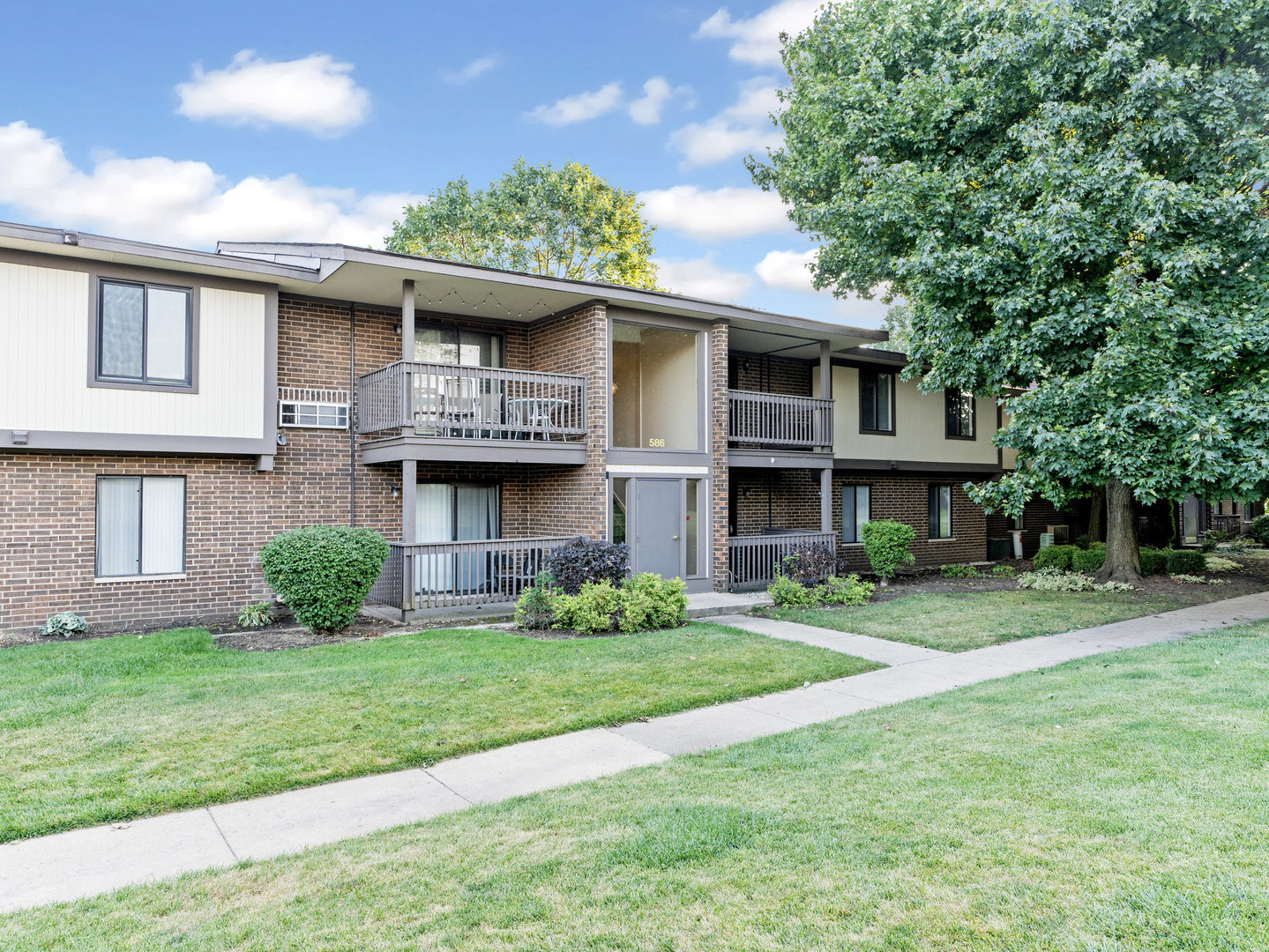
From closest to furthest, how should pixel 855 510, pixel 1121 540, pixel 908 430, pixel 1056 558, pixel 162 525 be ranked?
pixel 162 525 < pixel 1121 540 < pixel 1056 558 < pixel 855 510 < pixel 908 430

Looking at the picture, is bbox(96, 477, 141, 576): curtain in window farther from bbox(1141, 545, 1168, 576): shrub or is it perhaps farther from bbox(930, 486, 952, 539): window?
bbox(1141, 545, 1168, 576): shrub

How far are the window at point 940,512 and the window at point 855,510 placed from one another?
2.28m

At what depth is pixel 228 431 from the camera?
38.2 feet

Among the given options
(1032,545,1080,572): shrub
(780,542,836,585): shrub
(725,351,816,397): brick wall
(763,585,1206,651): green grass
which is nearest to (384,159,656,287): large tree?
(725,351,816,397): brick wall

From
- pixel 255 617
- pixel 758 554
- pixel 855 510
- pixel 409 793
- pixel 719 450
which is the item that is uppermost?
pixel 719 450

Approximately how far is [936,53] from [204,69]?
17430 millimetres

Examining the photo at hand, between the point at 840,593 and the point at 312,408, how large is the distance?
923cm

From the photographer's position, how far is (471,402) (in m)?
12.7

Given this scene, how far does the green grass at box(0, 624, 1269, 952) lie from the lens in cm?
305

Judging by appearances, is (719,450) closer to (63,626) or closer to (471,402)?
(471,402)

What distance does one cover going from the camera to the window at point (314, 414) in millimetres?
12484

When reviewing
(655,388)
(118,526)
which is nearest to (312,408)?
(118,526)

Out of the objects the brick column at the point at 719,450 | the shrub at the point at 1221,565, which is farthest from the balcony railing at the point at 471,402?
the shrub at the point at 1221,565

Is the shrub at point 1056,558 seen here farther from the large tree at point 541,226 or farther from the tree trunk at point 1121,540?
the large tree at point 541,226
